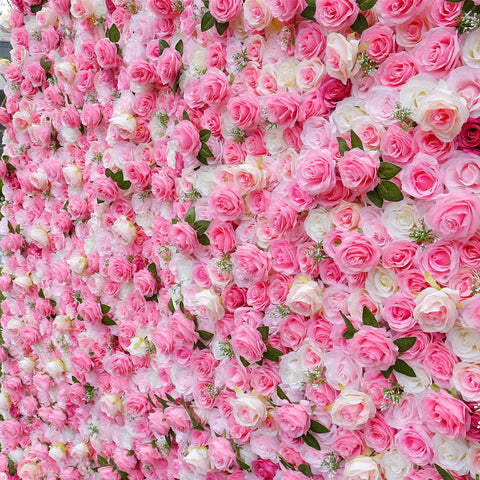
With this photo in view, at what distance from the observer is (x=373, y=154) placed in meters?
1.05

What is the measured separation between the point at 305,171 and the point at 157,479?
135cm

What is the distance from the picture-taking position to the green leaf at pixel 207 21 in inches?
53.9

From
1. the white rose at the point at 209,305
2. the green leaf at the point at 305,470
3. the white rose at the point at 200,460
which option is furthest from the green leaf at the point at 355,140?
the white rose at the point at 200,460

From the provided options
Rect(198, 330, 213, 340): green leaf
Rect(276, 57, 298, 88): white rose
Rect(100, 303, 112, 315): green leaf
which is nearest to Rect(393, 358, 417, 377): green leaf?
Rect(198, 330, 213, 340): green leaf

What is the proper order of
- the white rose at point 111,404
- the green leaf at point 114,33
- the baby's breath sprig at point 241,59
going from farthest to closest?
the white rose at point 111,404 → the green leaf at point 114,33 → the baby's breath sprig at point 241,59

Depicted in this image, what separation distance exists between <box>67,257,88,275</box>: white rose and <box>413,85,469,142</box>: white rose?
142 cm

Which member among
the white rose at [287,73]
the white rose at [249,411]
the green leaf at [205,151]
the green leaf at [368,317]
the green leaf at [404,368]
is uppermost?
the white rose at [287,73]

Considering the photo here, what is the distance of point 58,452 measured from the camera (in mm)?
2195

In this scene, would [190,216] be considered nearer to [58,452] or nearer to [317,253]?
[317,253]

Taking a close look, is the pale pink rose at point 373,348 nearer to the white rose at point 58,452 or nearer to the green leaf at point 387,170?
the green leaf at point 387,170

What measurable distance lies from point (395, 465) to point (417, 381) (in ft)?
0.70

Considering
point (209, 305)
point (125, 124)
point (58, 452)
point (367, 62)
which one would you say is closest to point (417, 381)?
point (209, 305)

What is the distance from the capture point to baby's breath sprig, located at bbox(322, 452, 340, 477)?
4.05 feet

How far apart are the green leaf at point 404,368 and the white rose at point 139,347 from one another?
94cm
